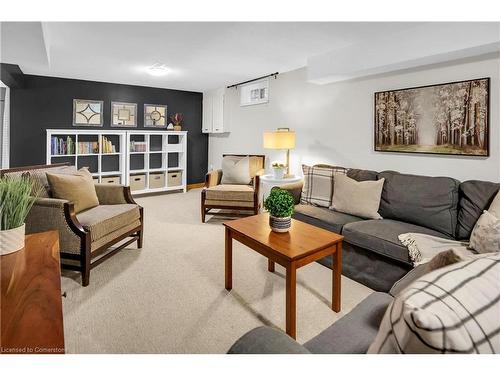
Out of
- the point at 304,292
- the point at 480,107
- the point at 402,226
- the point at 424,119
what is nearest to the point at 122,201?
the point at 304,292

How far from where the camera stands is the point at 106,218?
2.55 meters

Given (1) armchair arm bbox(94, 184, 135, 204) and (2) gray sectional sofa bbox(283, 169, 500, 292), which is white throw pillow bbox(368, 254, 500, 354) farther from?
(1) armchair arm bbox(94, 184, 135, 204)

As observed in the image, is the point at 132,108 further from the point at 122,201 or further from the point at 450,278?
the point at 450,278

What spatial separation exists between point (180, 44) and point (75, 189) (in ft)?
6.07

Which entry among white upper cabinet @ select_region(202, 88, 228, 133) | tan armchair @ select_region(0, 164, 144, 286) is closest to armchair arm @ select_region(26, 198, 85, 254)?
tan armchair @ select_region(0, 164, 144, 286)

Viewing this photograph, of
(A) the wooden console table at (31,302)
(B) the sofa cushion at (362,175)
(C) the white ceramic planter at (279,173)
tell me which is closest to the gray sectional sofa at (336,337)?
(A) the wooden console table at (31,302)

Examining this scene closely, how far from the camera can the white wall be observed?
8.63 ft

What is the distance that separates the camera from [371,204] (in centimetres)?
275

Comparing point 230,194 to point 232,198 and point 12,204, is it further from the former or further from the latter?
point 12,204

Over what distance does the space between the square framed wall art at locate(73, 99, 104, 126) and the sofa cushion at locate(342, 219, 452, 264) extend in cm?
493

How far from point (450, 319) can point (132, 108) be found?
243 inches

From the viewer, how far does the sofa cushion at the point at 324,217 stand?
265 centimetres

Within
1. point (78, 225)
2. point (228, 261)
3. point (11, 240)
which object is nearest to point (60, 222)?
point (78, 225)

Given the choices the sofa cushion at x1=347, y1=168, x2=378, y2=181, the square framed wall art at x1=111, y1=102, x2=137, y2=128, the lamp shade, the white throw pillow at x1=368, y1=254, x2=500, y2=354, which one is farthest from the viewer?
the square framed wall art at x1=111, y1=102, x2=137, y2=128
